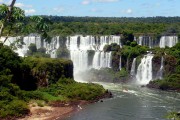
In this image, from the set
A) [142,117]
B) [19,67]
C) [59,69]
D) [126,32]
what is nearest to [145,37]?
[126,32]

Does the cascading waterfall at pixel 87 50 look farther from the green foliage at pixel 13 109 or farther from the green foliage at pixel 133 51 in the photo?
the green foliage at pixel 13 109

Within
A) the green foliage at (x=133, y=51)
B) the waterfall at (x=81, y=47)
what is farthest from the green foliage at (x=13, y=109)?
the waterfall at (x=81, y=47)

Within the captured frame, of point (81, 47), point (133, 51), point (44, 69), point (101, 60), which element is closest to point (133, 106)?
point (44, 69)

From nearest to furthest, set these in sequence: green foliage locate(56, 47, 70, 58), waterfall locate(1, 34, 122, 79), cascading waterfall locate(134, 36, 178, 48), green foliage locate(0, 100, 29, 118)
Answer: green foliage locate(0, 100, 29, 118) → waterfall locate(1, 34, 122, 79) → green foliage locate(56, 47, 70, 58) → cascading waterfall locate(134, 36, 178, 48)

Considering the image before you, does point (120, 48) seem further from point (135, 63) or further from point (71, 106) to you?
point (71, 106)

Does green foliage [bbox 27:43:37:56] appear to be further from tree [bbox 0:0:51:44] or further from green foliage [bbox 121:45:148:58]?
tree [bbox 0:0:51:44]

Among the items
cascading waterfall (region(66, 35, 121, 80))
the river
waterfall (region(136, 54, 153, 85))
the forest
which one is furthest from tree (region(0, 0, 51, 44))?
cascading waterfall (region(66, 35, 121, 80))

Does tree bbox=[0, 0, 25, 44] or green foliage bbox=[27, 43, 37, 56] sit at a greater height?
tree bbox=[0, 0, 25, 44]

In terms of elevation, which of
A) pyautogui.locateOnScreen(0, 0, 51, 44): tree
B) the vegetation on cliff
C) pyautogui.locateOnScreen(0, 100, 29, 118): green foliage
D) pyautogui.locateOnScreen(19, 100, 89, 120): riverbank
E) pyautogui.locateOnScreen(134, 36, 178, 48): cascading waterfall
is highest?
pyautogui.locateOnScreen(134, 36, 178, 48): cascading waterfall
